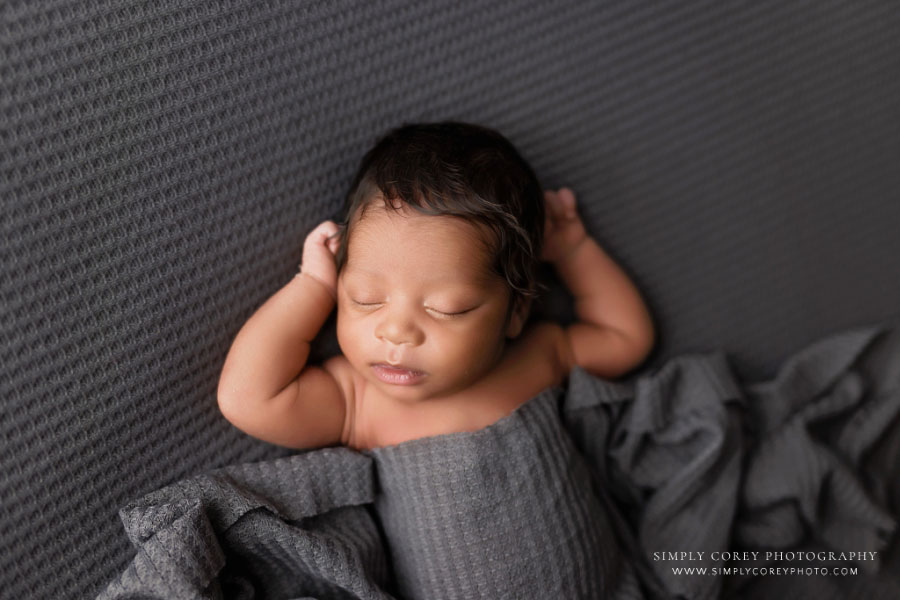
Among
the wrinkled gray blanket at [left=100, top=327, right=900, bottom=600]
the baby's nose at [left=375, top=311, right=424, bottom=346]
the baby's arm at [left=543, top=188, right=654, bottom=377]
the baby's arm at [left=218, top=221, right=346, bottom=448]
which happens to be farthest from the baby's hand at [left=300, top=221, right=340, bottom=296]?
the baby's arm at [left=543, top=188, right=654, bottom=377]

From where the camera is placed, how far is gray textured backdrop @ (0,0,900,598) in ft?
2.72

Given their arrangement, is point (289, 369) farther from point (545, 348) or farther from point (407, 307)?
point (545, 348)

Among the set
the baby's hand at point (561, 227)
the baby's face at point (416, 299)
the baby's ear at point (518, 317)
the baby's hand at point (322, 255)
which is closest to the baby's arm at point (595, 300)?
the baby's hand at point (561, 227)

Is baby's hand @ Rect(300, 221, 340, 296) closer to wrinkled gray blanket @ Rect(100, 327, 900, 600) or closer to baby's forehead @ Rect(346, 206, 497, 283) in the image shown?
baby's forehead @ Rect(346, 206, 497, 283)

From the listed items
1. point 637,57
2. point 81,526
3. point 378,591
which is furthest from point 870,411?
point 81,526

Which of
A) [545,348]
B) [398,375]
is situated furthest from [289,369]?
[545,348]

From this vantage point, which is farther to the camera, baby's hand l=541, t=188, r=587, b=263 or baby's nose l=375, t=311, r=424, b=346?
baby's hand l=541, t=188, r=587, b=263

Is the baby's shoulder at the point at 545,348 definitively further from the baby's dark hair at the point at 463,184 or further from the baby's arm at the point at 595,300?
the baby's dark hair at the point at 463,184

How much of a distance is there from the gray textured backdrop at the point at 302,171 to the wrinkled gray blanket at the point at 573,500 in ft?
0.29

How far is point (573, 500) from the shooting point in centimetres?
102

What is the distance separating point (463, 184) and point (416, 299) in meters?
0.15

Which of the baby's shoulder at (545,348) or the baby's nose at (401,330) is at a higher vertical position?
the baby's nose at (401,330)

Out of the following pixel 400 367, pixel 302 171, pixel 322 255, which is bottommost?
pixel 400 367

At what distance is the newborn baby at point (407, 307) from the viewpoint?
902 mm
